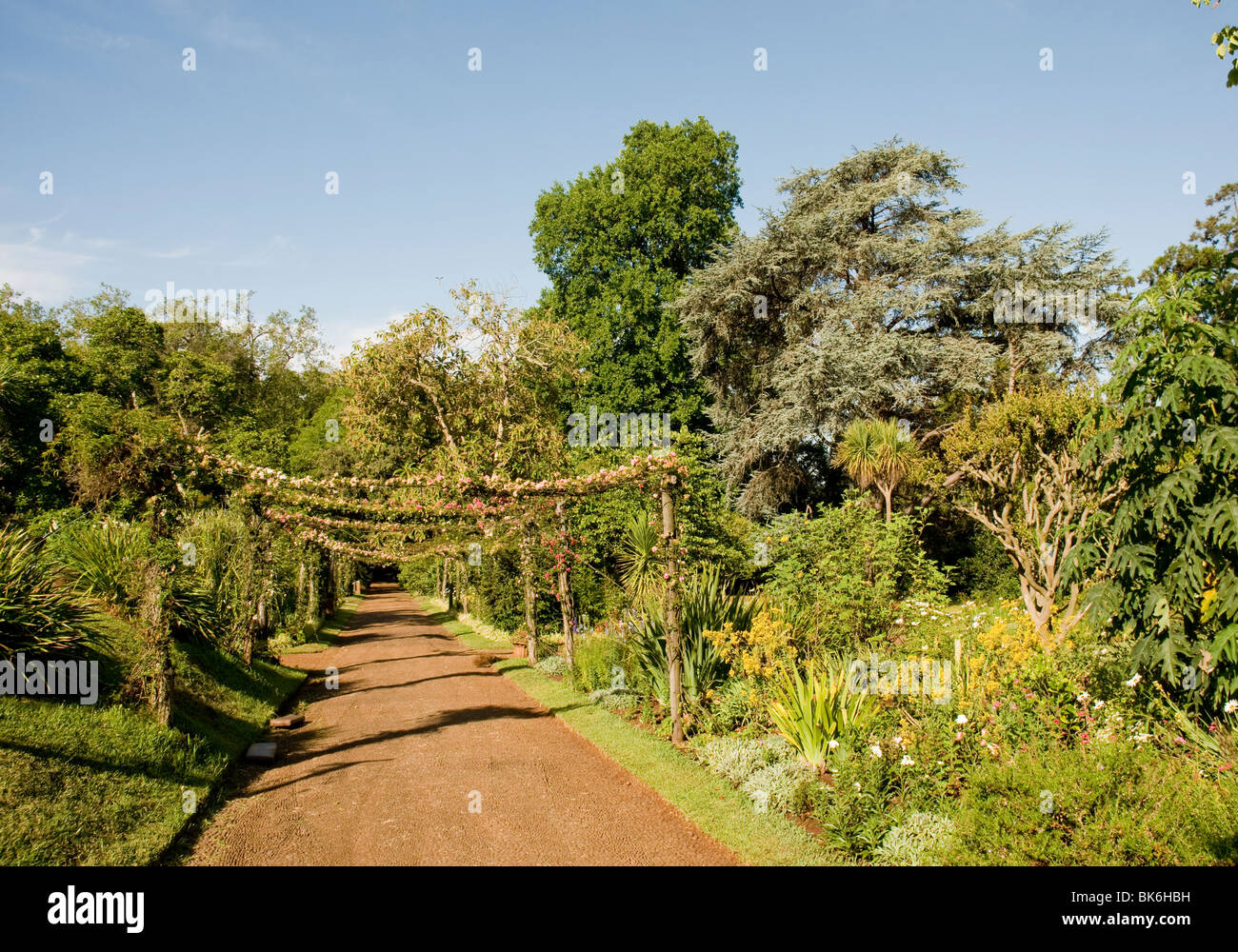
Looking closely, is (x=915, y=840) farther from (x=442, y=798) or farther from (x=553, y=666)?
(x=553, y=666)

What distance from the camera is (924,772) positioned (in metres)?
5.61

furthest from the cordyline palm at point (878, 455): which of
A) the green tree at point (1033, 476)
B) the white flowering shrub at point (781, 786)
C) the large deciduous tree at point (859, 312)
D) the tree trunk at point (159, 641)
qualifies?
the tree trunk at point (159, 641)

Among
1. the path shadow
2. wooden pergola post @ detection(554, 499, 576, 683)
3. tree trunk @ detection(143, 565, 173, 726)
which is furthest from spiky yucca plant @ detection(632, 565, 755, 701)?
tree trunk @ detection(143, 565, 173, 726)

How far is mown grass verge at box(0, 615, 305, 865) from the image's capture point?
5.31 metres

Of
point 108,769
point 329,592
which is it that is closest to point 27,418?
point 329,592

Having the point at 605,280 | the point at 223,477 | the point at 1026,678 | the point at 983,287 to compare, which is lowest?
the point at 1026,678

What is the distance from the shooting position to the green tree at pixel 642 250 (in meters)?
26.4

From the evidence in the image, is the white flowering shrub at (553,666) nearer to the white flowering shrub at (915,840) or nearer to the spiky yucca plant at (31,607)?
the spiky yucca plant at (31,607)

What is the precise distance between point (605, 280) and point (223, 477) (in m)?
20.3

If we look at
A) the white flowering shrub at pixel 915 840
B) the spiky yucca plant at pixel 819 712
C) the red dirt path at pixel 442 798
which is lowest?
the red dirt path at pixel 442 798

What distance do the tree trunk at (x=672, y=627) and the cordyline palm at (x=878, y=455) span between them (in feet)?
28.0

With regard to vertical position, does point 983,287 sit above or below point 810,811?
above
